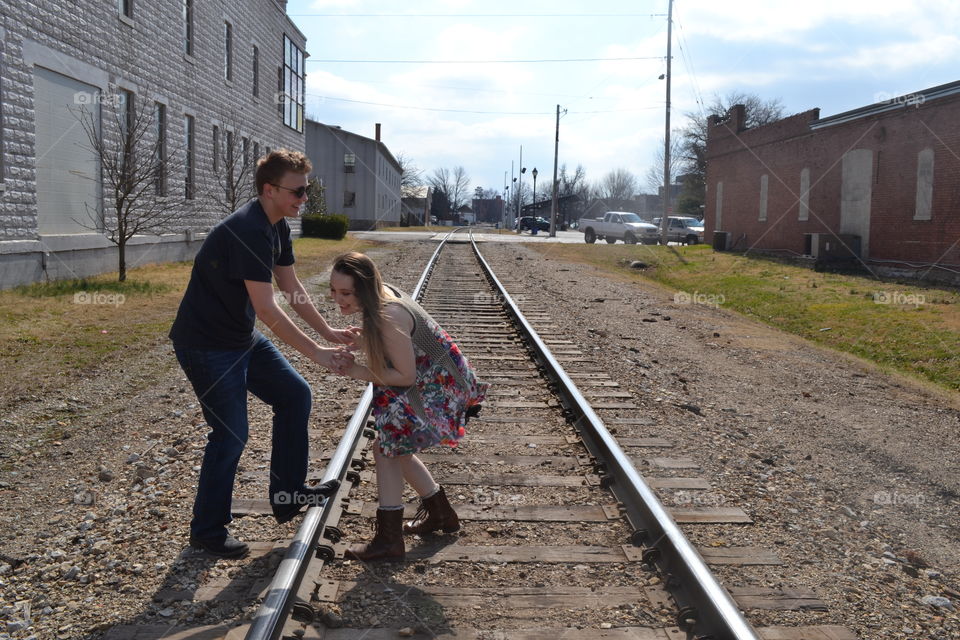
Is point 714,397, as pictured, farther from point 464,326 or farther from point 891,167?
point 891,167

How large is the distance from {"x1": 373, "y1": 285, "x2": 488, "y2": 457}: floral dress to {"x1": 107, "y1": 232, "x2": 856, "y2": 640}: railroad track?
56 cm

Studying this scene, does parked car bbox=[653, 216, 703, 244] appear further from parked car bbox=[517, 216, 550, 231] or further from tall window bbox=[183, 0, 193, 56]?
tall window bbox=[183, 0, 193, 56]

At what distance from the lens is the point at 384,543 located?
12.9 feet

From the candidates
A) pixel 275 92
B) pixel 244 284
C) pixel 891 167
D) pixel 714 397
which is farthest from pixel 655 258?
pixel 244 284

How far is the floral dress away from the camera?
13.1 ft

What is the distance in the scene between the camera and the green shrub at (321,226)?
114 ft

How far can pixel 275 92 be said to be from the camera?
103ft

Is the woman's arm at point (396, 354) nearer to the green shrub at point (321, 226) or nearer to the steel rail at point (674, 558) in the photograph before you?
the steel rail at point (674, 558)

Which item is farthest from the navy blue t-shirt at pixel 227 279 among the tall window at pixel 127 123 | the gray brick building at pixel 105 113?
the tall window at pixel 127 123

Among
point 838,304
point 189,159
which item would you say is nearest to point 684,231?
point 838,304

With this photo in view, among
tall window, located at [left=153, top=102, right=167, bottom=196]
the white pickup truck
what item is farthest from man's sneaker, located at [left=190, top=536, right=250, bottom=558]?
the white pickup truck

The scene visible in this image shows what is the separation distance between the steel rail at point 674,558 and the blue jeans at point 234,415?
5.84 feet

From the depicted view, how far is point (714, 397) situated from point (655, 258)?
23100mm

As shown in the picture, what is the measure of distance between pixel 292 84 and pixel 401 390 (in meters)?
33.2
